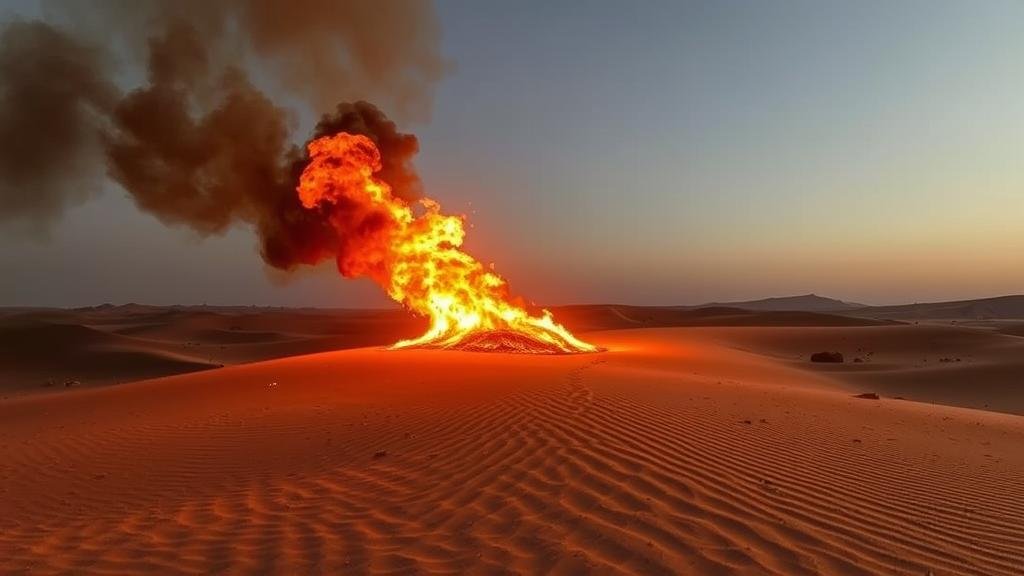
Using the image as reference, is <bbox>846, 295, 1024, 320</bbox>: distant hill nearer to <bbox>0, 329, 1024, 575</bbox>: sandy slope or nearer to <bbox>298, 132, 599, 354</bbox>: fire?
<bbox>298, 132, 599, 354</bbox>: fire

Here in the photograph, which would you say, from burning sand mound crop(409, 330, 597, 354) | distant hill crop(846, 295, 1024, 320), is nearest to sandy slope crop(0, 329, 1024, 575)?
burning sand mound crop(409, 330, 597, 354)

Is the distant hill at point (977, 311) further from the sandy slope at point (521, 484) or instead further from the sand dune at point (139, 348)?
the sandy slope at point (521, 484)

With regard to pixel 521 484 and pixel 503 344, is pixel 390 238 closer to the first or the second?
pixel 503 344

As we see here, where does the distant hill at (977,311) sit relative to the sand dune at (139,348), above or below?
above

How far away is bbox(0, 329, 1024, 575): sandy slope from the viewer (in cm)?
543

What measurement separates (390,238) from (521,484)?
54.8 ft

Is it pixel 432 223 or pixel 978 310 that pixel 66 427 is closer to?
pixel 432 223

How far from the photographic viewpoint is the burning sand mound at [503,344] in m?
22.7

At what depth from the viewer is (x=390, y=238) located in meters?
22.7

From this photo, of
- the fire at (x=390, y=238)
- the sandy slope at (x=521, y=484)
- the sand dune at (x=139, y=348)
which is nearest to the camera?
the sandy slope at (x=521, y=484)

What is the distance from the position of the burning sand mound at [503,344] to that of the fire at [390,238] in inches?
1.5

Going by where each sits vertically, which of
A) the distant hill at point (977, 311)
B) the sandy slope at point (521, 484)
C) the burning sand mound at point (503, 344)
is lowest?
the sandy slope at point (521, 484)

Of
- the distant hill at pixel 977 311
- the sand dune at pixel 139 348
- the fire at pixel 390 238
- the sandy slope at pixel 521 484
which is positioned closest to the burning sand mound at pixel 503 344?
the fire at pixel 390 238

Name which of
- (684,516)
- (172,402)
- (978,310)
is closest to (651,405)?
(684,516)
